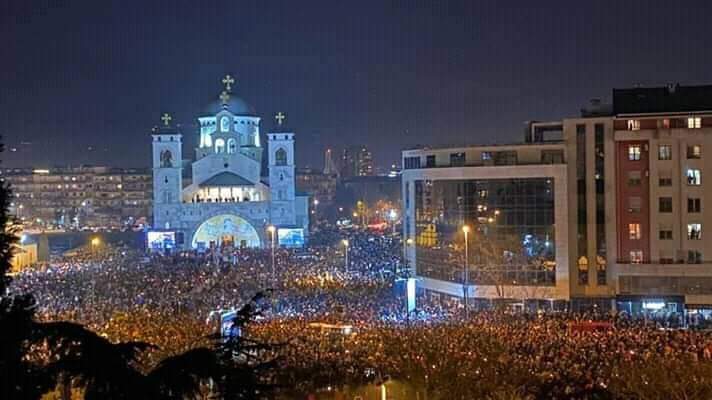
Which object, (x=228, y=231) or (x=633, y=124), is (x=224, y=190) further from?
(x=633, y=124)

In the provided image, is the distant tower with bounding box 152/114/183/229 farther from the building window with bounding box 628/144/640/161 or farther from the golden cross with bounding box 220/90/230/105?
the building window with bounding box 628/144/640/161

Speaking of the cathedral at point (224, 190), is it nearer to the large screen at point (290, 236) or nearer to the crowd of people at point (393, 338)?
the large screen at point (290, 236)

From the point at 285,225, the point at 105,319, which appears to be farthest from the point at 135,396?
the point at 285,225

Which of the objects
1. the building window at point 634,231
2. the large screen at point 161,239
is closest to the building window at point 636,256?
the building window at point 634,231

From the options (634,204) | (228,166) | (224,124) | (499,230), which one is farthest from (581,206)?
(224,124)

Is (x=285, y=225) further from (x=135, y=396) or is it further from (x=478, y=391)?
(x=135, y=396)
